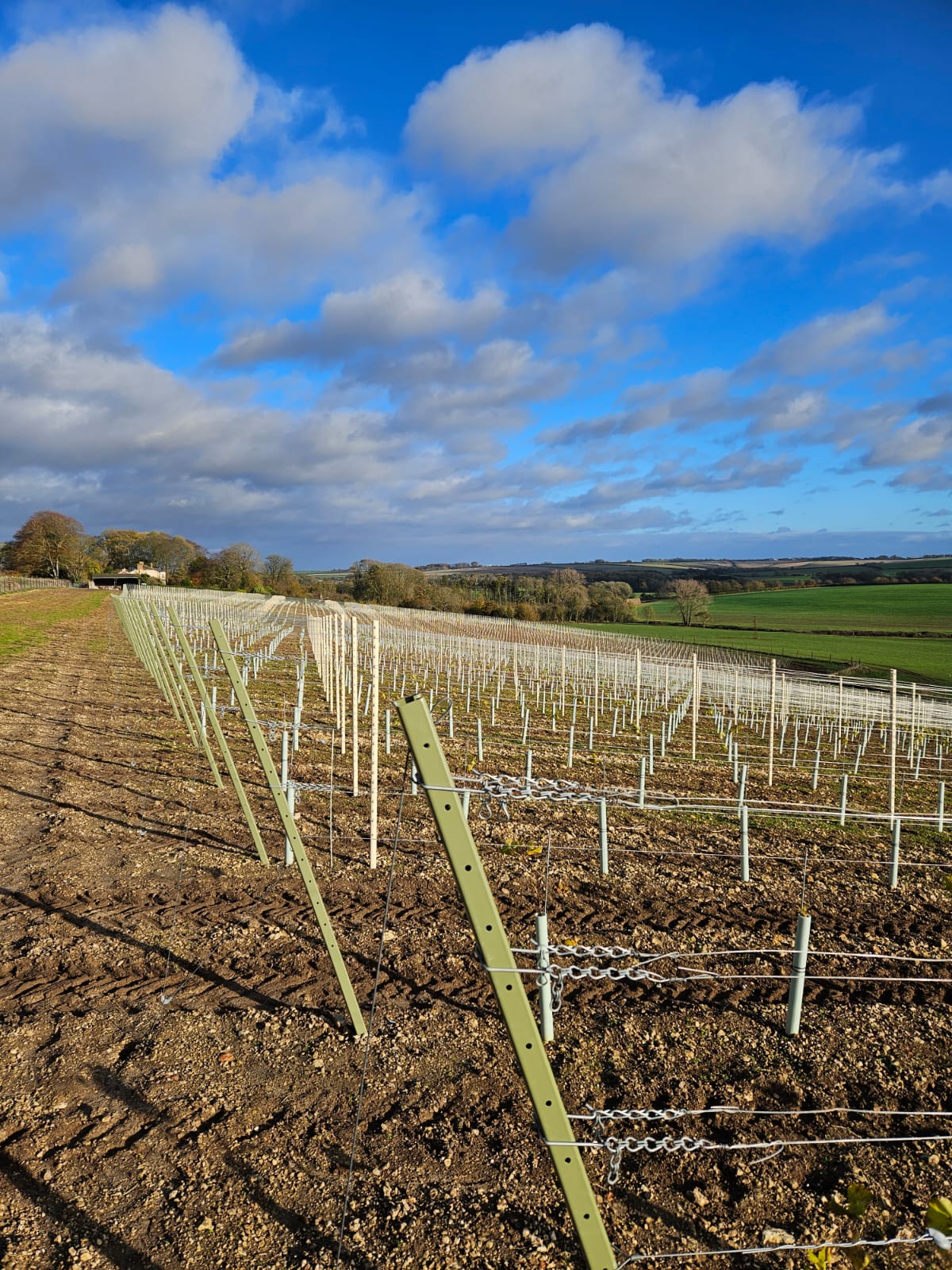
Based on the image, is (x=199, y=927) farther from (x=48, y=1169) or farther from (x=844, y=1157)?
(x=844, y=1157)

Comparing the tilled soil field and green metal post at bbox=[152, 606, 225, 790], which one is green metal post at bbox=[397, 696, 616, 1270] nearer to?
the tilled soil field

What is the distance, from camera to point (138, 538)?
368 ft

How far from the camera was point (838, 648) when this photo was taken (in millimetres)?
56125

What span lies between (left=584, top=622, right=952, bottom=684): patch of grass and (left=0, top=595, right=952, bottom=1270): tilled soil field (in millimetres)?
38862

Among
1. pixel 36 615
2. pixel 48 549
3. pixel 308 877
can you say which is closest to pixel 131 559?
pixel 48 549

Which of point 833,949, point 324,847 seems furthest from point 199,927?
point 833,949

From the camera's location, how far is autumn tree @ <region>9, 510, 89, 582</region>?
314 ft

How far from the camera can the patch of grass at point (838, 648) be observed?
43156 millimetres

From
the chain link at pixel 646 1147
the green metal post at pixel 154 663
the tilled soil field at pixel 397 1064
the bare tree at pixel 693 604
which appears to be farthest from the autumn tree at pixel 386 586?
the chain link at pixel 646 1147

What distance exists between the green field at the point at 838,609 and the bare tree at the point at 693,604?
4.42ft

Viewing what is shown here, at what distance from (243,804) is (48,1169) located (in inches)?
136

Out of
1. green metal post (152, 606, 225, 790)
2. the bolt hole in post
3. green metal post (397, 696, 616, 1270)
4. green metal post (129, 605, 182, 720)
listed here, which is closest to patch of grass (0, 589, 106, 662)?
green metal post (129, 605, 182, 720)

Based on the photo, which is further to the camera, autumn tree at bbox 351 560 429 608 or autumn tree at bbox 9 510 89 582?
autumn tree at bbox 9 510 89 582

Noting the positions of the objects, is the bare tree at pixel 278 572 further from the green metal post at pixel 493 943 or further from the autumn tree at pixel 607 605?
the green metal post at pixel 493 943
